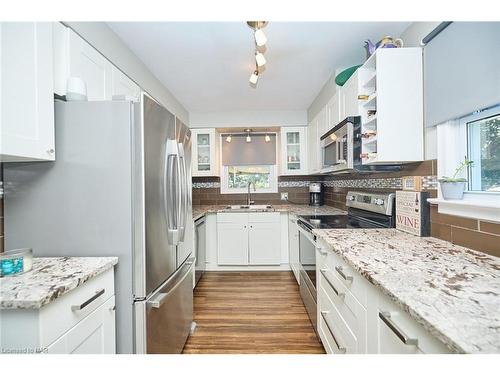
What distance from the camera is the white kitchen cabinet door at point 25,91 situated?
3.24ft

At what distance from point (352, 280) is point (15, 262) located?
146cm

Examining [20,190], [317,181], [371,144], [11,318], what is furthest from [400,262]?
[317,181]

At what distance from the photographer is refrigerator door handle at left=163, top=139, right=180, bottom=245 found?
55.9 inches

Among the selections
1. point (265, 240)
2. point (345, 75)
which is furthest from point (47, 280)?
point (265, 240)

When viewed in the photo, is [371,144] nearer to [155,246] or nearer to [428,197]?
[428,197]

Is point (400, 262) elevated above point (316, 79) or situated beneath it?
situated beneath

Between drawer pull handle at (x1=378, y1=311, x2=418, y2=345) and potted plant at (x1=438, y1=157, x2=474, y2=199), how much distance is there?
0.87 metres

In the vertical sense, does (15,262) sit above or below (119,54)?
below

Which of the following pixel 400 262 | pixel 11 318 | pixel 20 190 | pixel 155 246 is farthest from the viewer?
pixel 155 246

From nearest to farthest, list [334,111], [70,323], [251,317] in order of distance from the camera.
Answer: [70,323] < [251,317] < [334,111]

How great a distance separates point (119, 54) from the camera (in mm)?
1813

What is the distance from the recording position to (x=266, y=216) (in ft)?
10.9

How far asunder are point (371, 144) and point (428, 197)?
1.70 feet

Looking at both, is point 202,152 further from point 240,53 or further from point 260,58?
point 260,58
